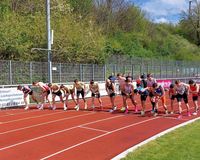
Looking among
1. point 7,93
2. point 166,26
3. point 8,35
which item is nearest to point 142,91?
point 7,93

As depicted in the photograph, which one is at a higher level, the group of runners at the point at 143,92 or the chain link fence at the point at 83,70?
the chain link fence at the point at 83,70

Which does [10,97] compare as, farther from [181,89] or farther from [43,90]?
[181,89]

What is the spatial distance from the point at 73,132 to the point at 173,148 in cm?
468

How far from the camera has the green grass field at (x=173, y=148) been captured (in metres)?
11.0

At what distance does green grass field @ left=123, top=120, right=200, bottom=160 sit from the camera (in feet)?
Result: 36.2

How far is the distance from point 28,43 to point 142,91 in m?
15.0

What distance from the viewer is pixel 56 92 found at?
81.1 feet

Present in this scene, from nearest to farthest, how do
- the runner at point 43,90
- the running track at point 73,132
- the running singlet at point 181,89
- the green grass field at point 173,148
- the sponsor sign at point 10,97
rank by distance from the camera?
1. the green grass field at point 173,148
2. the running track at point 73,132
3. the running singlet at point 181,89
4. the sponsor sign at point 10,97
5. the runner at point 43,90

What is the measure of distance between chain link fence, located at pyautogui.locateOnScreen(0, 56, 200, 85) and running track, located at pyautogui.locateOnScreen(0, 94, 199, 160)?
4768 millimetres

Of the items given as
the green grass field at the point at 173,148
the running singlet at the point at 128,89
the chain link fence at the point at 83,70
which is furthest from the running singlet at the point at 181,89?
the chain link fence at the point at 83,70

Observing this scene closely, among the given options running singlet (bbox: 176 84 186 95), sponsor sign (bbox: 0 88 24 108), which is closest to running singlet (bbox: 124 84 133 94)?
running singlet (bbox: 176 84 186 95)

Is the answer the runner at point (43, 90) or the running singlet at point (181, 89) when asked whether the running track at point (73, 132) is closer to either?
the running singlet at point (181, 89)

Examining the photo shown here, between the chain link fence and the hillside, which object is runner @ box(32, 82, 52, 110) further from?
the hillside

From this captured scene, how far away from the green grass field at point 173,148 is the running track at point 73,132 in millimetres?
738
